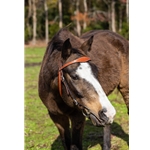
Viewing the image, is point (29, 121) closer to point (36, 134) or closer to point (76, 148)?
point (36, 134)

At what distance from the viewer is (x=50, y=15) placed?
36625mm

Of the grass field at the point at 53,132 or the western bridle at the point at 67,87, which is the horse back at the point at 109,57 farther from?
the grass field at the point at 53,132

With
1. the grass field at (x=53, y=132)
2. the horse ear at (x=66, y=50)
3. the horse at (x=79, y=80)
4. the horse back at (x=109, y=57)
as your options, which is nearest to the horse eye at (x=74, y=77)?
the horse at (x=79, y=80)

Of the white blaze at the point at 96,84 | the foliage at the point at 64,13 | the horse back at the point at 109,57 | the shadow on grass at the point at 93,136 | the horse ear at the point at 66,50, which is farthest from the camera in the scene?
the foliage at the point at 64,13

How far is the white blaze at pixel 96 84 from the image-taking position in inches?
105

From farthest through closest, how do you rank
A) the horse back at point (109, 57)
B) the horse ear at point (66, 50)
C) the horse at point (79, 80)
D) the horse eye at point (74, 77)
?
the horse back at point (109, 57) < the horse ear at point (66, 50) < the horse eye at point (74, 77) < the horse at point (79, 80)

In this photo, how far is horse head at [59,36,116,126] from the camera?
2.72 metres

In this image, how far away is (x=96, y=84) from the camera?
279 centimetres

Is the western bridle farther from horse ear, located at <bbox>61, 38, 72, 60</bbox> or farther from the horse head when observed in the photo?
horse ear, located at <bbox>61, 38, 72, 60</bbox>

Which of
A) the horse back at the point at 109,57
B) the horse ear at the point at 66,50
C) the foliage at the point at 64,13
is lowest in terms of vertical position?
the foliage at the point at 64,13

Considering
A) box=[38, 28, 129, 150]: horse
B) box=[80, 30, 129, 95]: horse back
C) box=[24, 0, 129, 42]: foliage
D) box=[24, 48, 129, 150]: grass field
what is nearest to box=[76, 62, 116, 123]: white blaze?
box=[38, 28, 129, 150]: horse

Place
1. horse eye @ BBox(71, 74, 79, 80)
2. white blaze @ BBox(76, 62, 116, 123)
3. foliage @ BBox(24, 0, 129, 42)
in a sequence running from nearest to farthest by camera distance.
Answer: white blaze @ BBox(76, 62, 116, 123) < horse eye @ BBox(71, 74, 79, 80) < foliage @ BBox(24, 0, 129, 42)

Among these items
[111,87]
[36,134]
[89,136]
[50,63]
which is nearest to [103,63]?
[111,87]

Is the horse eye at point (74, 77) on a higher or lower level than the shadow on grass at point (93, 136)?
higher
